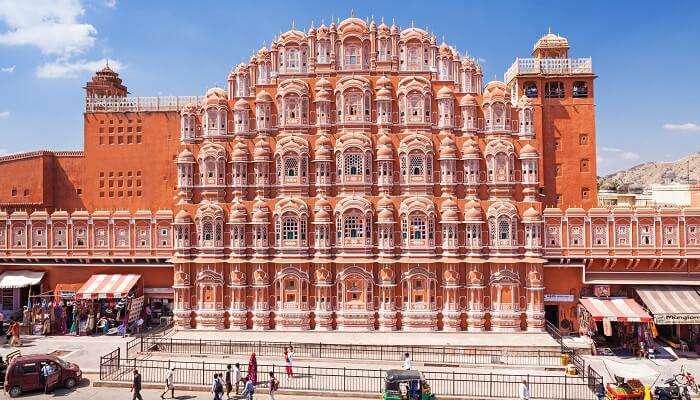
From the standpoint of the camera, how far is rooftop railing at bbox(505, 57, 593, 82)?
4444 centimetres

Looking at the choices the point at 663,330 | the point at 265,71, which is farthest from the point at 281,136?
the point at 663,330

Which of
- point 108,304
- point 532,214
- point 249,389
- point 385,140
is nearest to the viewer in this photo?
point 249,389

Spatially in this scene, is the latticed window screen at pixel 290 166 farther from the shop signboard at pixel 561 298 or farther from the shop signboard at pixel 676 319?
the shop signboard at pixel 676 319

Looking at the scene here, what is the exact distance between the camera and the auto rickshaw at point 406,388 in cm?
2472

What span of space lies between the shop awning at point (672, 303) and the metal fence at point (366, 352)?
8.16m

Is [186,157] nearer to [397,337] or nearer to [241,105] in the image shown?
[241,105]

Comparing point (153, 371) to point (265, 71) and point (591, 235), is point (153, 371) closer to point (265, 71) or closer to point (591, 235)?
point (265, 71)

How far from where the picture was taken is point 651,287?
127ft

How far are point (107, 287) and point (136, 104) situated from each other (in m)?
17.6

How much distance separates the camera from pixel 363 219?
38625 mm

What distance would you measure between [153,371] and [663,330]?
33307 millimetres

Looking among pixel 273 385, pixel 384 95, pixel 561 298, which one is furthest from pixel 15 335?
pixel 561 298

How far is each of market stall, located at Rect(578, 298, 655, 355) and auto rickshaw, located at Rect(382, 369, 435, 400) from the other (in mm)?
16194

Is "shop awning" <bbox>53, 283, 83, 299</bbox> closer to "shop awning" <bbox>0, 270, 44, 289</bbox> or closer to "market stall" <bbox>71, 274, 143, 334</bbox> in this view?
"market stall" <bbox>71, 274, 143, 334</bbox>
